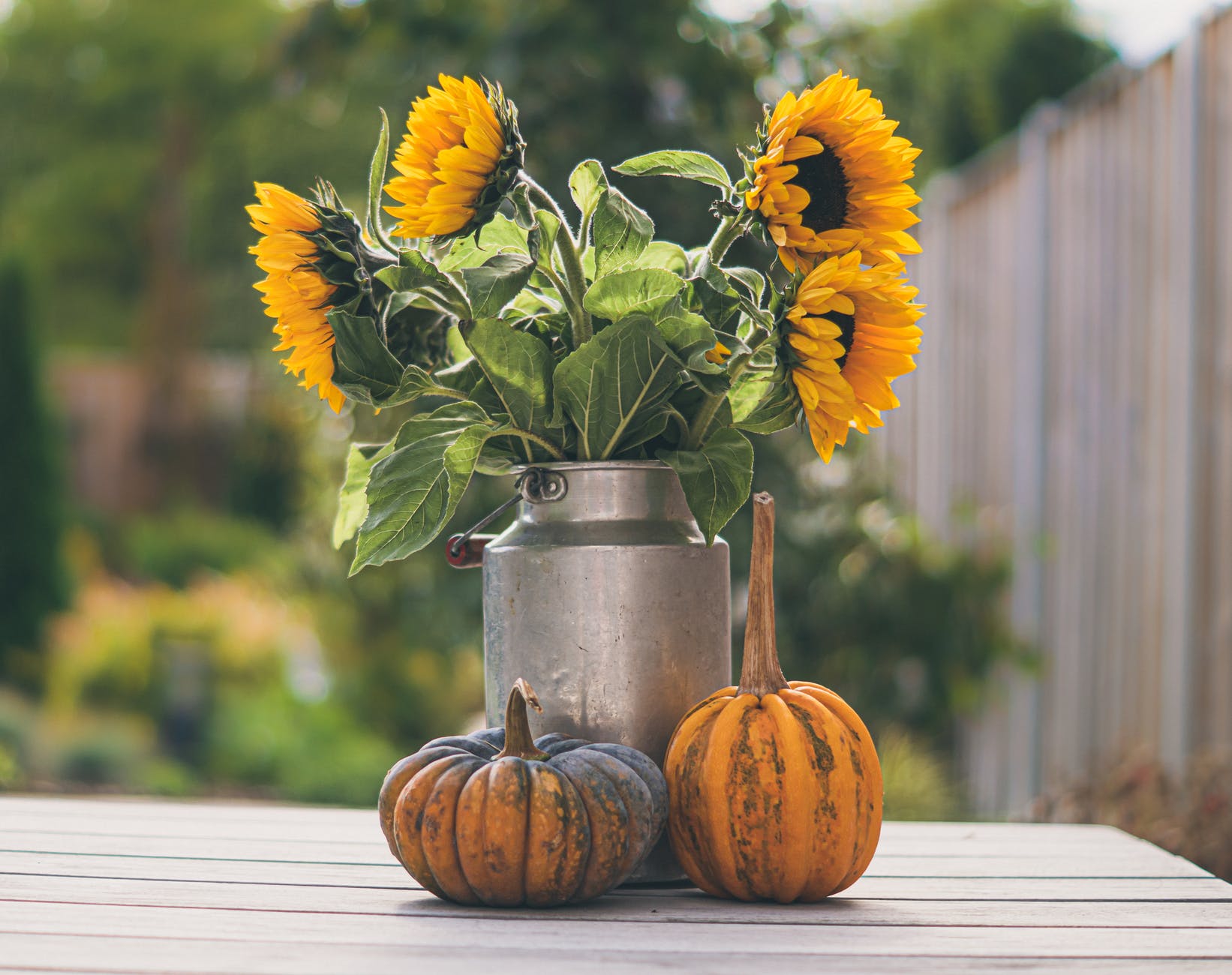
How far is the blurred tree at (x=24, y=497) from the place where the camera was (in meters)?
Answer: 5.11

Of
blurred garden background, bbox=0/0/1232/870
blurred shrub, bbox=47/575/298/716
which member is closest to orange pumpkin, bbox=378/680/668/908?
blurred garden background, bbox=0/0/1232/870

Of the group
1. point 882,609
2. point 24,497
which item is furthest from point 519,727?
point 24,497

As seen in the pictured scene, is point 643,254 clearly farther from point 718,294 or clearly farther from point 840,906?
point 840,906

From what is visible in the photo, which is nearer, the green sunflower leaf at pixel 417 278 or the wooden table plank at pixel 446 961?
the wooden table plank at pixel 446 961

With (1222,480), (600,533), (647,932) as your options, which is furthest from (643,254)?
(1222,480)

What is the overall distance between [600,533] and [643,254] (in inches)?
8.2

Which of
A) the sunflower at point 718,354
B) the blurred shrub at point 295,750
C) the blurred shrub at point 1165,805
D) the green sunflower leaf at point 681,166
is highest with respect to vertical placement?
the green sunflower leaf at point 681,166

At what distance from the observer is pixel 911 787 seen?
2.88m

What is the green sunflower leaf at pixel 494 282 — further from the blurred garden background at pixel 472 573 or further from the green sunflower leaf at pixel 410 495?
the blurred garden background at pixel 472 573

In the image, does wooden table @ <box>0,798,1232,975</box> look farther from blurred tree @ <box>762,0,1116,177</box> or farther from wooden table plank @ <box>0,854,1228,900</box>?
blurred tree @ <box>762,0,1116,177</box>

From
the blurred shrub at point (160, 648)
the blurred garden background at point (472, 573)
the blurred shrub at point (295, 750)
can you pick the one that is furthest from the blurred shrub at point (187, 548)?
the blurred shrub at point (295, 750)

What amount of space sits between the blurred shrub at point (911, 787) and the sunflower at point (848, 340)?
2033 mm

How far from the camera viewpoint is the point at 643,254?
35.7 inches

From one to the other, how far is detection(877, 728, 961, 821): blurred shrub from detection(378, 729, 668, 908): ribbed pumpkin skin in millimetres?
2025
